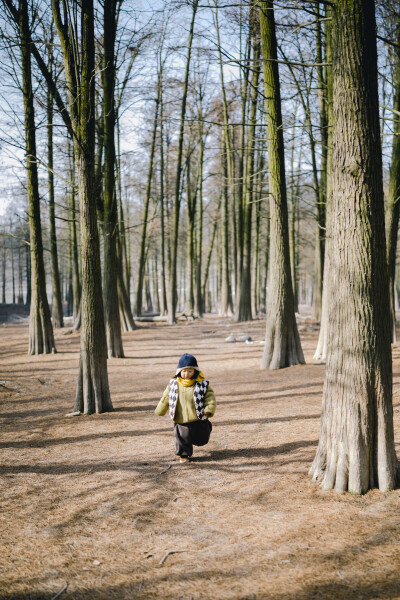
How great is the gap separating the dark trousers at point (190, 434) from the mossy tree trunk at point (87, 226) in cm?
292

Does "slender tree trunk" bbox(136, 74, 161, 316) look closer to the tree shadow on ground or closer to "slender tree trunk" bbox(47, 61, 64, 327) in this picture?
"slender tree trunk" bbox(47, 61, 64, 327)

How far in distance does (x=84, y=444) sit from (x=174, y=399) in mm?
1801

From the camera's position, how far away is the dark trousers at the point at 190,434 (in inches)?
211

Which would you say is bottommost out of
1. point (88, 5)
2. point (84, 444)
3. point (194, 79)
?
point (84, 444)

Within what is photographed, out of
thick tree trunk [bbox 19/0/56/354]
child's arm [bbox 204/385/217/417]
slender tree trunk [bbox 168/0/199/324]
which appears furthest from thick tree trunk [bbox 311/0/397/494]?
slender tree trunk [bbox 168/0/199/324]

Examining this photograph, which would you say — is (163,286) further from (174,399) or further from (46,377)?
(174,399)

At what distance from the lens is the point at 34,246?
14258 millimetres

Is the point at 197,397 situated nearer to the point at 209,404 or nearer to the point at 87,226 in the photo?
the point at 209,404

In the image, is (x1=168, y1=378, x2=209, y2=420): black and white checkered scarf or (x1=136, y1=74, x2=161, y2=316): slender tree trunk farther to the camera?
(x1=136, y1=74, x2=161, y2=316): slender tree trunk

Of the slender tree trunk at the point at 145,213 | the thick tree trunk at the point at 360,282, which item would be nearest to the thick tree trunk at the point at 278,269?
the thick tree trunk at the point at 360,282

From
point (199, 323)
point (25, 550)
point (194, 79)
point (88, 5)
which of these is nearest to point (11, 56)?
point (88, 5)

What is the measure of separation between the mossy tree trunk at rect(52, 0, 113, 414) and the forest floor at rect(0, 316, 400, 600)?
1.85 ft

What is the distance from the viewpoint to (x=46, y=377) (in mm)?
11312

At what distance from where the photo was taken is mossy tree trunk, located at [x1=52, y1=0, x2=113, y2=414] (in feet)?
25.9
